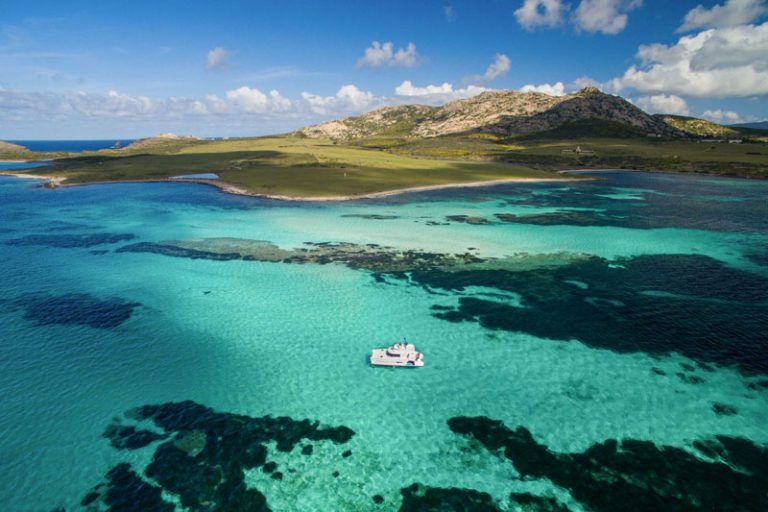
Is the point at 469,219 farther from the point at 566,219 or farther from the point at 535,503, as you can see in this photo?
the point at 535,503

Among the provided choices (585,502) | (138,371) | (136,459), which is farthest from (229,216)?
(585,502)

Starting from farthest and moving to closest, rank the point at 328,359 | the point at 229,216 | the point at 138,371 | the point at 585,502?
the point at 229,216
the point at 328,359
the point at 138,371
the point at 585,502

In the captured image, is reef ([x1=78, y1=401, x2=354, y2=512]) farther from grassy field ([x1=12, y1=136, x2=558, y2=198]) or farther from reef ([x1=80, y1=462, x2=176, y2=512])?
grassy field ([x1=12, y1=136, x2=558, y2=198])

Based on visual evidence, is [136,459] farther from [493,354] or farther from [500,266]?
[500,266]

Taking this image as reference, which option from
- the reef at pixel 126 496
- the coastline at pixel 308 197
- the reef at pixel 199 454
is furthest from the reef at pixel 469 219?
the reef at pixel 126 496

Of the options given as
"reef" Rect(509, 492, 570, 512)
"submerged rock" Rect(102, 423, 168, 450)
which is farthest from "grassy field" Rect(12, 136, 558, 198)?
"reef" Rect(509, 492, 570, 512)
